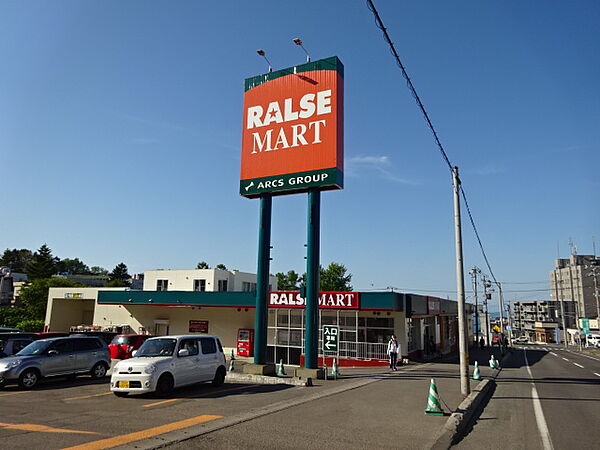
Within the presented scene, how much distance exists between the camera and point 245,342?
103 ft

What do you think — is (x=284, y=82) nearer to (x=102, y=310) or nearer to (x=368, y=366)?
(x=368, y=366)

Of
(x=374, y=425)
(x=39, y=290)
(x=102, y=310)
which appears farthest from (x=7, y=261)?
(x=374, y=425)

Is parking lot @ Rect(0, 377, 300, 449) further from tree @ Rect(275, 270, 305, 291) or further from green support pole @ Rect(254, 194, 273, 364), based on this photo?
tree @ Rect(275, 270, 305, 291)

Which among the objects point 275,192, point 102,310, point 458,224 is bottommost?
point 102,310

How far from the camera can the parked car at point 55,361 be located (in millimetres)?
13703

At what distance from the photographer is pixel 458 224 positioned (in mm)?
14406

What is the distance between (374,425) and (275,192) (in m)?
12.2

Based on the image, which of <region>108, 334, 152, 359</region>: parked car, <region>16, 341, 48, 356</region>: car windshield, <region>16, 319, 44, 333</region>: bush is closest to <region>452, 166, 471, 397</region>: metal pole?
<region>16, 341, 48, 356</region>: car windshield

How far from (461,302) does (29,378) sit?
1376 centimetres

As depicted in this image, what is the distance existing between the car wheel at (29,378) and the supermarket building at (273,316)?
13711 millimetres

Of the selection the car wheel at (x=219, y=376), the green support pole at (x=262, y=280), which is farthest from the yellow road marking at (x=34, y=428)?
the green support pole at (x=262, y=280)

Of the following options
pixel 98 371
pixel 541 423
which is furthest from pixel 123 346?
pixel 541 423

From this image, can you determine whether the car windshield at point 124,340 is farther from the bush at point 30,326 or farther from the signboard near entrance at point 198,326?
the bush at point 30,326

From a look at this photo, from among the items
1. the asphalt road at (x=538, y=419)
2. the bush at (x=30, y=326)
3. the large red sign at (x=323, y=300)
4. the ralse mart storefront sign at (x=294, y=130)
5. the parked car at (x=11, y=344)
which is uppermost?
the ralse mart storefront sign at (x=294, y=130)
